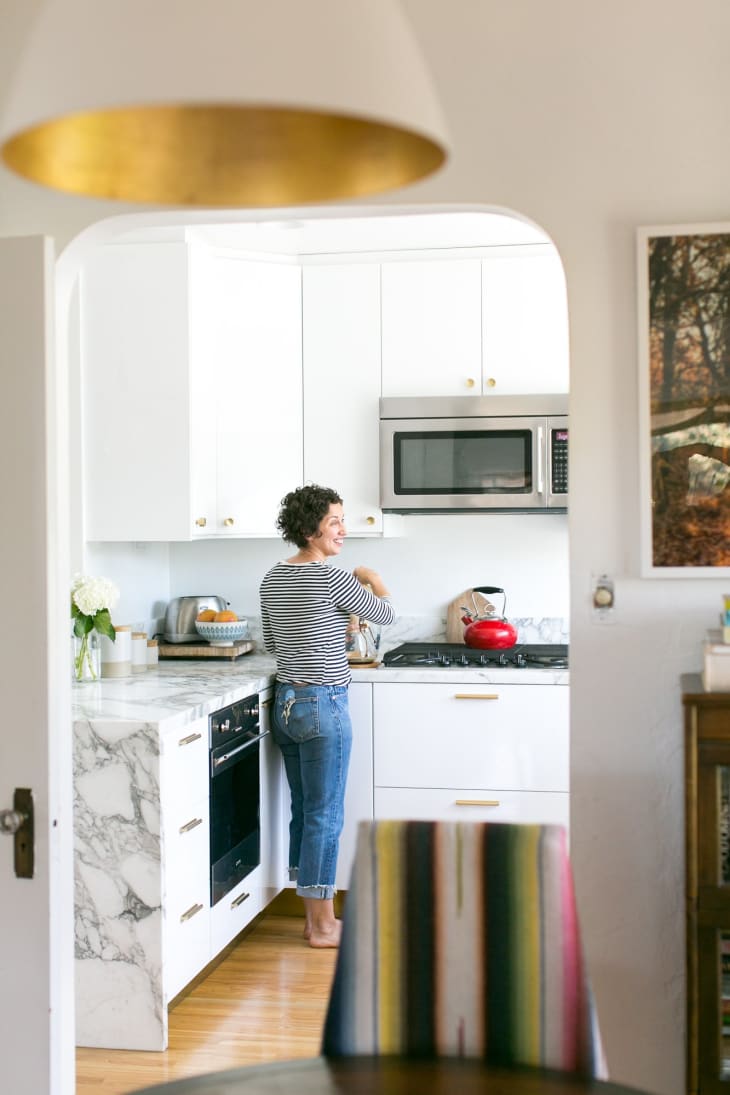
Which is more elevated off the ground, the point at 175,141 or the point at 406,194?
the point at 406,194

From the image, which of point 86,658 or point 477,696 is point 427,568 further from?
point 86,658

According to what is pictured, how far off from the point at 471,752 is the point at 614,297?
2.28 meters

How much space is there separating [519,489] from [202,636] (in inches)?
53.3

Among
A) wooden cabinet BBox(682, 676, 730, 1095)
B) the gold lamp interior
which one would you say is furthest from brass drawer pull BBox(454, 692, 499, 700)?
the gold lamp interior

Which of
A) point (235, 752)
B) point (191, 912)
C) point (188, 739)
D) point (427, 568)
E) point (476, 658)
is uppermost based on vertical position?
point (427, 568)

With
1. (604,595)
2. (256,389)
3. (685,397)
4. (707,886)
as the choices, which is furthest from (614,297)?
(256,389)

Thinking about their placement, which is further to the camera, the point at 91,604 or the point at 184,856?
the point at 91,604

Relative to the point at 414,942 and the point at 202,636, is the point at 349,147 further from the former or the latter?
the point at 202,636

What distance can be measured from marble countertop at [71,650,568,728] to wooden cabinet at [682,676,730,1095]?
156 centimetres

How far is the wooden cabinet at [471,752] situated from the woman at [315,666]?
25 cm

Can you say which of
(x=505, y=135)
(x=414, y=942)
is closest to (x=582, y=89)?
(x=505, y=135)

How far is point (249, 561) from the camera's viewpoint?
5121mm

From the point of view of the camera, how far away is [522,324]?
4562mm

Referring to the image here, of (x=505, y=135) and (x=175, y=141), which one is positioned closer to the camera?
(x=175, y=141)
